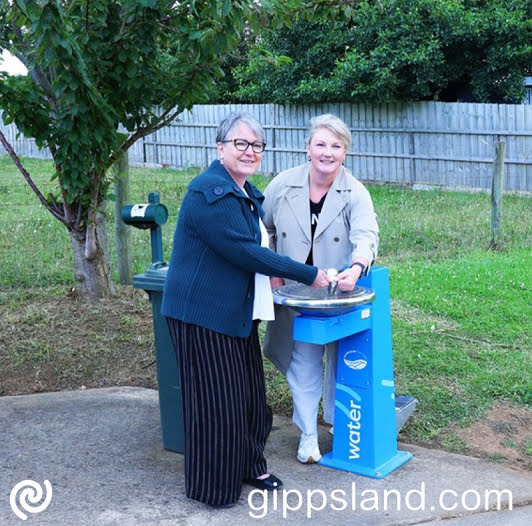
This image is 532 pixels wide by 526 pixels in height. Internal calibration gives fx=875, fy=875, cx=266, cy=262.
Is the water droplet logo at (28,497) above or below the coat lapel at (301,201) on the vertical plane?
below

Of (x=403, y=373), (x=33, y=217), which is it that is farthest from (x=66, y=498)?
(x=33, y=217)

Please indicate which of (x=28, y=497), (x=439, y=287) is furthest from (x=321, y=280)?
(x=439, y=287)

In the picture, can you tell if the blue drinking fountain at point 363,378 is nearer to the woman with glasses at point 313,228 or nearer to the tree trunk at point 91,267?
the woman with glasses at point 313,228

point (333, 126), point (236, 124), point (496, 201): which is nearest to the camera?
point (236, 124)

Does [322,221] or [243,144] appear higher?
[243,144]

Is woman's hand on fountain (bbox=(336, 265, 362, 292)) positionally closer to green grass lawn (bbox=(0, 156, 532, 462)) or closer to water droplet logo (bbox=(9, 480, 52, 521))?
green grass lawn (bbox=(0, 156, 532, 462))

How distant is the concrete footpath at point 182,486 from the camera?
382 cm

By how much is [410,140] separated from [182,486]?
1378 centimetres

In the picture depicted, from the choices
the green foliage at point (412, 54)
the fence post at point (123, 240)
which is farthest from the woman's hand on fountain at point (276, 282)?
the green foliage at point (412, 54)

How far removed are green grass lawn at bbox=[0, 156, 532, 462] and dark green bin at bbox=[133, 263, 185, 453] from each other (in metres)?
0.87

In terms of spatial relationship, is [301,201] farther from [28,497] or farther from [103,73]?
[103,73]

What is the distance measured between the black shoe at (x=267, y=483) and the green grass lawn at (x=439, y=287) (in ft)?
3.07

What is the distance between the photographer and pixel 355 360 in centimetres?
427

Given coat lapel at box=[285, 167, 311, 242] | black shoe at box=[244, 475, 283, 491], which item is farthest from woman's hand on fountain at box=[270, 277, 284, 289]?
black shoe at box=[244, 475, 283, 491]
